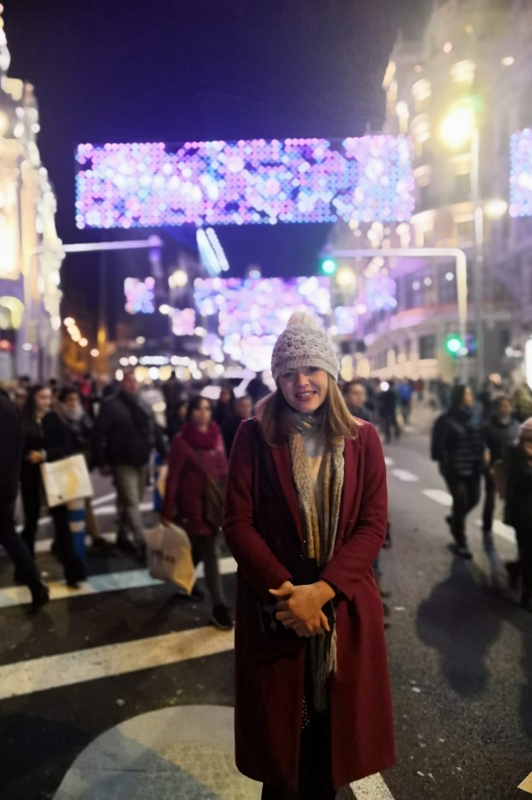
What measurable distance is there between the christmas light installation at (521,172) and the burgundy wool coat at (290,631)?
4855mm

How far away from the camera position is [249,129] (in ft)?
14.0

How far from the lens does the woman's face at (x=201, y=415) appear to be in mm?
5488

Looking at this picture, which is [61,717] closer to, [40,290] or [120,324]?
[40,290]

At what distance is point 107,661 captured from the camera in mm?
4609

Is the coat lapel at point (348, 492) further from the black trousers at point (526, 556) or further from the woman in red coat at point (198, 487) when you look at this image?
the black trousers at point (526, 556)

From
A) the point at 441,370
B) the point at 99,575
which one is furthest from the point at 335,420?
the point at 441,370

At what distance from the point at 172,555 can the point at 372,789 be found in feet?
8.55

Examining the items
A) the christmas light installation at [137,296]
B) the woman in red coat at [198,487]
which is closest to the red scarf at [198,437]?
the woman in red coat at [198,487]

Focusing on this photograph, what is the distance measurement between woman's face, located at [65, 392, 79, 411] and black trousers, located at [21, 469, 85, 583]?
4.60 feet

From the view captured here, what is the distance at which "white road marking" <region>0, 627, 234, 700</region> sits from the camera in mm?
4281

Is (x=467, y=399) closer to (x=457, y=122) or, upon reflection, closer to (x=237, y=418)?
(x=237, y=418)

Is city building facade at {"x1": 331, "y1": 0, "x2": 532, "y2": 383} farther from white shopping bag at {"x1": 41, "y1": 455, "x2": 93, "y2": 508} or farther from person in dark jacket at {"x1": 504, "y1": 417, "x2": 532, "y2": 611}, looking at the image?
white shopping bag at {"x1": 41, "y1": 455, "x2": 93, "y2": 508}

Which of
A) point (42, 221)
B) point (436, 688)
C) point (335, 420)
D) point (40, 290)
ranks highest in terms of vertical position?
point (42, 221)

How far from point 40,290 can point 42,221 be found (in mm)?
3960
